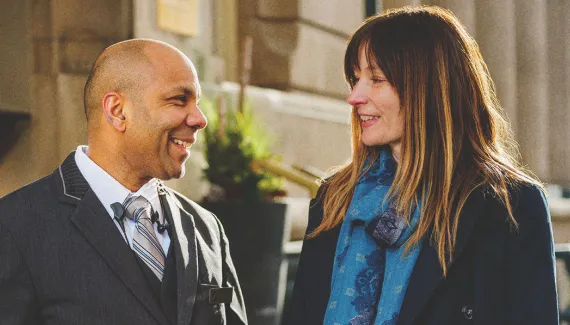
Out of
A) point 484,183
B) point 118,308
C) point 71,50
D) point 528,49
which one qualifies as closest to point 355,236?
Answer: point 484,183

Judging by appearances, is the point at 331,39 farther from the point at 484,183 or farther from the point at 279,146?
the point at 484,183

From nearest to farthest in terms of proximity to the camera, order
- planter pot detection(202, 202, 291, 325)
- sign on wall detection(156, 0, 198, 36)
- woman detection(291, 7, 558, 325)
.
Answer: woman detection(291, 7, 558, 325), planter pot detection(202, 202, 291, 325), sign on wall detection(156, 0, 198, 36)

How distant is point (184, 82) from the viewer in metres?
2.93

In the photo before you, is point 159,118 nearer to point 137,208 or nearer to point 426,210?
point 137,208

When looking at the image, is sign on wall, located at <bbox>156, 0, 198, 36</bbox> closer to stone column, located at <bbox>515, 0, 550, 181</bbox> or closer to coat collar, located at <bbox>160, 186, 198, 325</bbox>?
coat collar, located at <bbox>160, 186, 198, 325</bbox>

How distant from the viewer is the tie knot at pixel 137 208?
9.35 feet

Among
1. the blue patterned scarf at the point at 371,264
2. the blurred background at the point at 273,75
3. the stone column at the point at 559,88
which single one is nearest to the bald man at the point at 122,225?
the blue patterned scarf at the point at 371,264

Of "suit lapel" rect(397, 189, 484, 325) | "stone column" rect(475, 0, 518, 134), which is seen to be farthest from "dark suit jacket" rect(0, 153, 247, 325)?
"stone column" rect(475, 0, 518, 134)

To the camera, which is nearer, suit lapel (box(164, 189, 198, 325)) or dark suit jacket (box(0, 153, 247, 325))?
dark suit jacket (box(0, 153, 247, 325))

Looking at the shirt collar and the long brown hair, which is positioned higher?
the long brown hair

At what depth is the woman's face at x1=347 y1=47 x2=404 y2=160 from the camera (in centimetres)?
302

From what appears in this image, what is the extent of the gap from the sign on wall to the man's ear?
378 cm

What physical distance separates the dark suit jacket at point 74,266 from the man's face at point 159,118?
188mm

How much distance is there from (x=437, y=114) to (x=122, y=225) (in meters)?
1.13
